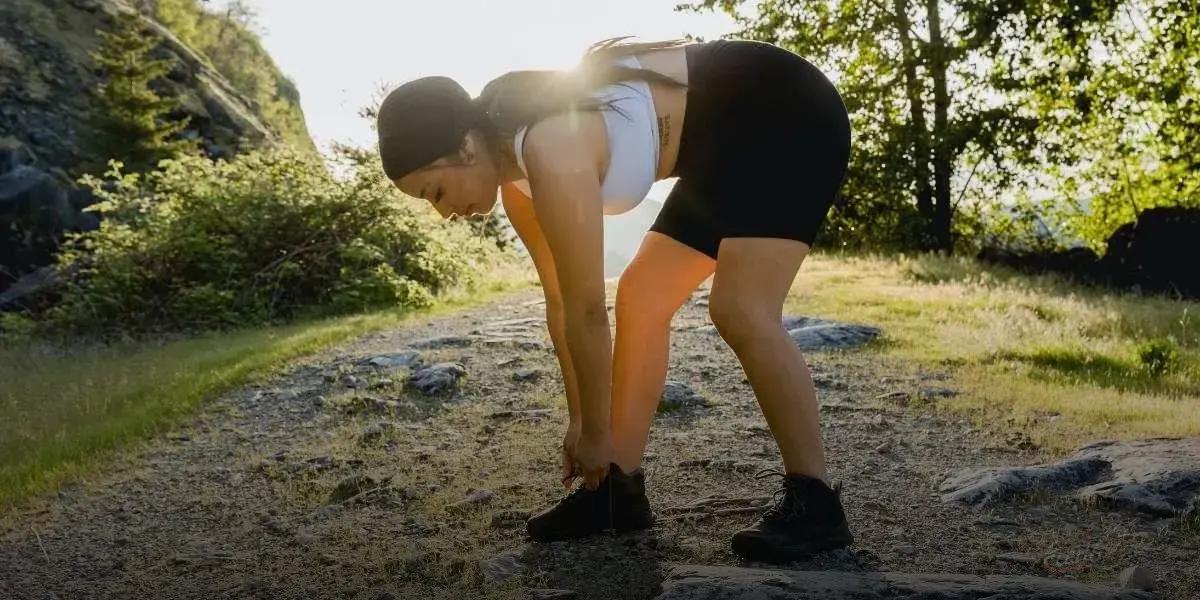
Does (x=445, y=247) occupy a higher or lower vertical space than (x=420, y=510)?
higher

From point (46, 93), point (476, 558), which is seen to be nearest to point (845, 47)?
point (46, 93)

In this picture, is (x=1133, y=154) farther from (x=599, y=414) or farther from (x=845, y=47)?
(x=599, y=414)

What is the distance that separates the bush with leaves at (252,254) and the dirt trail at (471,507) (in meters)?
→ 5.36

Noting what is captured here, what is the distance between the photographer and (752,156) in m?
2.78

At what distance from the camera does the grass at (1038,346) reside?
4961mm

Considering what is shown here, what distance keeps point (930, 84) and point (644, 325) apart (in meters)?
17.7

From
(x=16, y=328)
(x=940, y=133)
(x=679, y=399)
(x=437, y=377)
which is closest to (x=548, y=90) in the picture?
(x=679, y=399)

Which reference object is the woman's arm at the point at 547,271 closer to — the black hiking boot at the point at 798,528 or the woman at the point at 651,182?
the woman at the point at 651,182

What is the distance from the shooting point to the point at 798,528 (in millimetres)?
2902

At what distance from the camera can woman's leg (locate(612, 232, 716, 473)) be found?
10.2 feet

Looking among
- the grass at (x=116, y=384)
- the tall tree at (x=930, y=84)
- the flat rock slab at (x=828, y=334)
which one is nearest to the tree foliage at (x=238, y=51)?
the tall tree at (x=930, y=84)

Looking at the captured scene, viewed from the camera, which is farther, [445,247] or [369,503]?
[445,247]

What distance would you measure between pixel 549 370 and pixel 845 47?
49.1 feet

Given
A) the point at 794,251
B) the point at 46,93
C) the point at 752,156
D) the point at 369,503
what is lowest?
the point at 369,503
